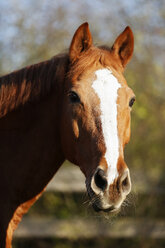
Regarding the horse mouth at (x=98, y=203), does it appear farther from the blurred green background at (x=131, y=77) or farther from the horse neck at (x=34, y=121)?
the blurred green background at (x=131, y=77)

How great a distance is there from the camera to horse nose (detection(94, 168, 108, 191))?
7.66 ft

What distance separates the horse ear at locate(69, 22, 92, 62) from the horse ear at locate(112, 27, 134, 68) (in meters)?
0.26

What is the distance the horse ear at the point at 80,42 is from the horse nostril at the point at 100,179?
1072mm

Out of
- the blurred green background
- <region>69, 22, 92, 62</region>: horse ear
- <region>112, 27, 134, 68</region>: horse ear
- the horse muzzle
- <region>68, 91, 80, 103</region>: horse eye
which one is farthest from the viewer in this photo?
→ the blurred green background

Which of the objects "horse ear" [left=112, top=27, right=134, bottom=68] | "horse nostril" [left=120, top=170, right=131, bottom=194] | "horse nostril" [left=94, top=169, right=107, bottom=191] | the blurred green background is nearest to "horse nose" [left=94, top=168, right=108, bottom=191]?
"horse nostril" [left=94, top=169, right=107, bottom=191]

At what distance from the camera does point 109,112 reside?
2562mm

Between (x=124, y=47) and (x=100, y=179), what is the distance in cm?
133

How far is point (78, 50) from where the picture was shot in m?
3.01

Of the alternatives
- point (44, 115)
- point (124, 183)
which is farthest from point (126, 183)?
point (44, 115)

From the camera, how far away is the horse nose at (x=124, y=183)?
2334 mm

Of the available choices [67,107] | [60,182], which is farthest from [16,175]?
[60,182]

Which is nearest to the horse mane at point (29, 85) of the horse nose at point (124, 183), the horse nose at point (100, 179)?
the horse nose at point (100, 179)

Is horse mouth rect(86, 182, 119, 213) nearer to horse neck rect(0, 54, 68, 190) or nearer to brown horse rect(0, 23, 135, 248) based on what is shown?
brown horse rect(0, 23, 135, 248)

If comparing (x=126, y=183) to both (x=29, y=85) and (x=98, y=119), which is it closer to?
(x=98, y=119)
